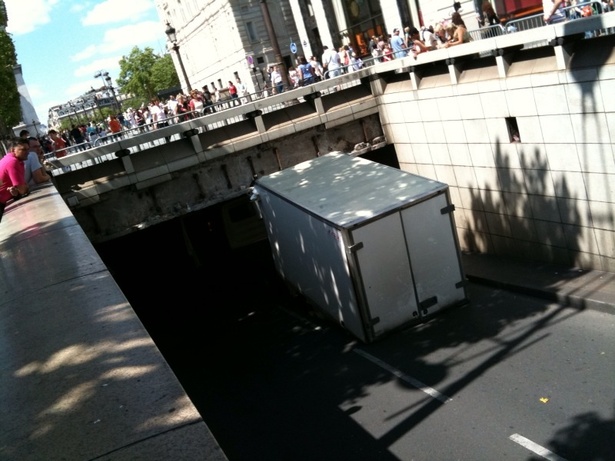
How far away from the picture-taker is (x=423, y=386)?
11242mm

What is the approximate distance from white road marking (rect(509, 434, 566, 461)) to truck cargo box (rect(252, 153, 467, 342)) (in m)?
4.60

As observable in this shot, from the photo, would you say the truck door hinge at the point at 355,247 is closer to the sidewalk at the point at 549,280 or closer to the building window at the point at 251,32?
the sidewalk at the point at 549,280

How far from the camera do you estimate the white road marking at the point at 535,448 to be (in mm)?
8336

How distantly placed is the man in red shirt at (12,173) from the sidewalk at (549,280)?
10.2 meters

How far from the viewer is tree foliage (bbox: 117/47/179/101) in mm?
113438

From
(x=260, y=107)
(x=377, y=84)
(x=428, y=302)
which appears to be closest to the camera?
(x=428, y=302)

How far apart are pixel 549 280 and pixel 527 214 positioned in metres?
2.01

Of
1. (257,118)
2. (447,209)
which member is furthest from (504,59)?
(257,118)

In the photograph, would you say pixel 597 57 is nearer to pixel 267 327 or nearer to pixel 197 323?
pixel 267 327

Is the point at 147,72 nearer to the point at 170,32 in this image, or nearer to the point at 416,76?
the point at 170,32

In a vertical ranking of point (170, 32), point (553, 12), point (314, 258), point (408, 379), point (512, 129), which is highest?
point (170, 32)

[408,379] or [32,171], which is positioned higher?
[32,171]

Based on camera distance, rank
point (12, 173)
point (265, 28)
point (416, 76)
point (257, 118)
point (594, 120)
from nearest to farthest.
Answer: point (12, 173), point (594, 120), point (416, 76), point (257, 118), point (265, 28)

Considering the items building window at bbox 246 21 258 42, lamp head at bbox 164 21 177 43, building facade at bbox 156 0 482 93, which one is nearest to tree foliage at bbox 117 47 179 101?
building facade at bbox 156 0 482 93
